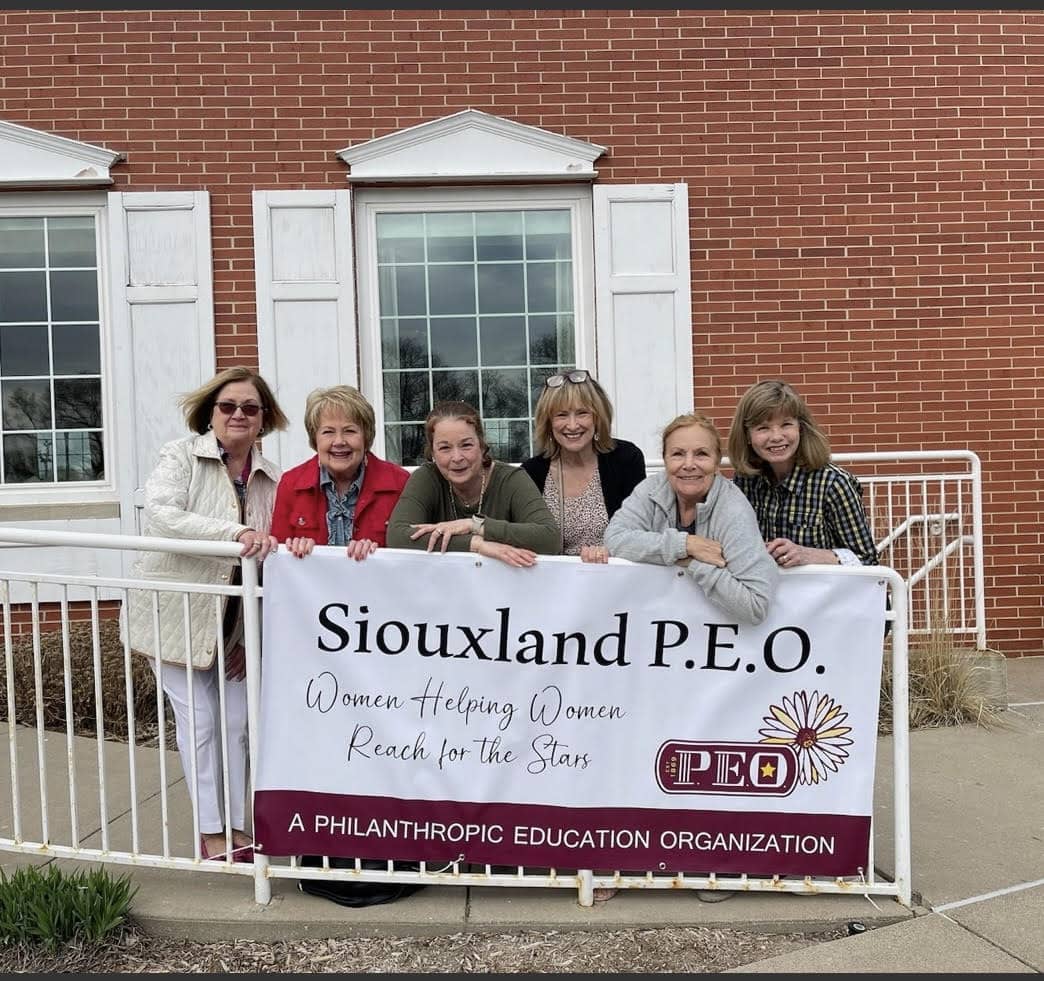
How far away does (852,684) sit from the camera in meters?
3.34

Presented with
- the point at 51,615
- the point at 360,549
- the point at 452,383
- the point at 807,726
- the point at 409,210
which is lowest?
the point at 51,615

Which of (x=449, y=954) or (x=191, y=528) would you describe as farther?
(x=191, y=528)

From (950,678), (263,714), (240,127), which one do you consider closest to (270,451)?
(240,127)

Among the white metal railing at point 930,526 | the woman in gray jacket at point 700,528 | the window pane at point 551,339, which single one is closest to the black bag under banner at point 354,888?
the woman in gray jacket at point 700,528

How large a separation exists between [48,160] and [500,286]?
9.89ft

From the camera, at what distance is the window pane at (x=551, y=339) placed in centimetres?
721

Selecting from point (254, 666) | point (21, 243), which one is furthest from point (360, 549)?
point (21, 243)

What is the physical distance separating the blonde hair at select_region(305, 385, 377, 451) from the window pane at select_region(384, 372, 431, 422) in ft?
11.7

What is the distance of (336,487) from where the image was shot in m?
3.63

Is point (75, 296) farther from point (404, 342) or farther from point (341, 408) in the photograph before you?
point (341, 408)

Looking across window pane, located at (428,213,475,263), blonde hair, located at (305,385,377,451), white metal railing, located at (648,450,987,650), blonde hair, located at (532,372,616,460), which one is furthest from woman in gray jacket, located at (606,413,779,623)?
window pane, located at (428,213,475,263)

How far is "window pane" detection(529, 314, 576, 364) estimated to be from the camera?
7.21 meters

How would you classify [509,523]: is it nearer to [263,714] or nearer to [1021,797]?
[263,714]

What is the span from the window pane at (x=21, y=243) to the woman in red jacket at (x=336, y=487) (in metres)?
4.39
